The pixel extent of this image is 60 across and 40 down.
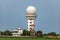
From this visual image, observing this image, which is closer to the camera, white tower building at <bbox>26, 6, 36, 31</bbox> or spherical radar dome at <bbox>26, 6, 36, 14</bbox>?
spherical radar dome at <bbox>26, 6, 36, 14</bbox>

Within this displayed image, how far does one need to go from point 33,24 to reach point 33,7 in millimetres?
6392

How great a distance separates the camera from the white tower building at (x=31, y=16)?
91500 mm

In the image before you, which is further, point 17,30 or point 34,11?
point 17,30

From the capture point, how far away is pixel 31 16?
307 ft

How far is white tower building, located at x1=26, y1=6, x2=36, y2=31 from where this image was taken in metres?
91.5

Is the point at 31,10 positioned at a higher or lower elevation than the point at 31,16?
higher

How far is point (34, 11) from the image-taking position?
3607 inches

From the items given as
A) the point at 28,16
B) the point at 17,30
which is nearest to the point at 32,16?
the point at 28,16

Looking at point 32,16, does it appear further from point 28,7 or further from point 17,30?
point 17,30

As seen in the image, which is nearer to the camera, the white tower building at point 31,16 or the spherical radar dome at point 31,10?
the spherical radar dome at point 31,10

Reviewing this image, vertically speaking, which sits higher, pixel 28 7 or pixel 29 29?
pixel 28 7

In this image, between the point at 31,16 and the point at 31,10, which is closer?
the point at 31,10

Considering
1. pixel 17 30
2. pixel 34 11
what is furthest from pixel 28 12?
pixel 17 30

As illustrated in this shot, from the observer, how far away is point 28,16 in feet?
308
